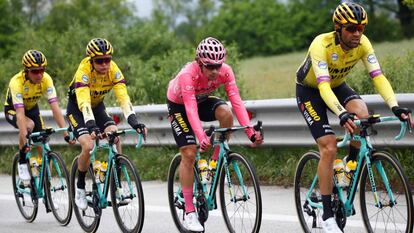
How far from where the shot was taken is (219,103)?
8055mm

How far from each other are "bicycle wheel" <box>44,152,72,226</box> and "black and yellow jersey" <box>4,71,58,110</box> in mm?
1000

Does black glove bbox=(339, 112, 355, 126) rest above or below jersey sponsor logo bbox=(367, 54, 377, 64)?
below

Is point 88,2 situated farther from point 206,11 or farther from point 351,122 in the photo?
point 351,122

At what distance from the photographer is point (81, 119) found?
30.6 feet

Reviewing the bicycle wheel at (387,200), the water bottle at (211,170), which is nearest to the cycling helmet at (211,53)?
the water bottle at (211,170)

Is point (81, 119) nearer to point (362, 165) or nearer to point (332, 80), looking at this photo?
point (332, 80)

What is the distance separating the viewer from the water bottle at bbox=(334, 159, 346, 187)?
711cm

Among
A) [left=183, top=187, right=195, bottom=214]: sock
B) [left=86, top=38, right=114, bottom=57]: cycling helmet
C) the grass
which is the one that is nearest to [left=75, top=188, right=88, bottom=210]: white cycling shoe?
[left=86, top=38, right=114, bottom=57]: cycling helmet

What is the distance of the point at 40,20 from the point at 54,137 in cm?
7469

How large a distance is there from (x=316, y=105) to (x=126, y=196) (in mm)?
2208

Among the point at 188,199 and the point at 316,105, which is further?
the point at 188,199

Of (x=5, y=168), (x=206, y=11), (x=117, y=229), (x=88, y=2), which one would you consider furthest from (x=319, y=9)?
(x=117, y=229)

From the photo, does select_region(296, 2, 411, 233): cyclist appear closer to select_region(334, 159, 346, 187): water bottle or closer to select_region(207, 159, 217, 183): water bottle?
select_region(334, 159, 346, 187): water bottle

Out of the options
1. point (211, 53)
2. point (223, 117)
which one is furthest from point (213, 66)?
point (223, 117)
